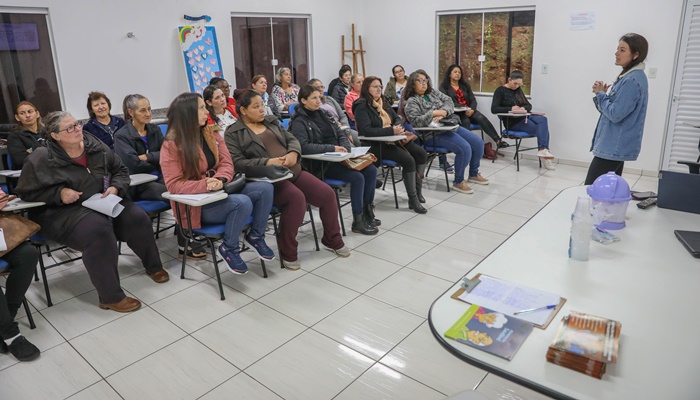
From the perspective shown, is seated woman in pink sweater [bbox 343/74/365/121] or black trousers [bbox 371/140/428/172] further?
seated woman in pink sweater [bbox 343/74/365/121]

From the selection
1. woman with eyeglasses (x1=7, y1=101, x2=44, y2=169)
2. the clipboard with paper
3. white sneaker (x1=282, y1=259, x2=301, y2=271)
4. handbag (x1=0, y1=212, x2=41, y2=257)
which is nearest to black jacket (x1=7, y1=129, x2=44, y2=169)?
woman with eyeglasses (x1=7, y1=101, x2=44, y2=169)

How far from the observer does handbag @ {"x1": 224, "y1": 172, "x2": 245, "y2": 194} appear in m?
3.26

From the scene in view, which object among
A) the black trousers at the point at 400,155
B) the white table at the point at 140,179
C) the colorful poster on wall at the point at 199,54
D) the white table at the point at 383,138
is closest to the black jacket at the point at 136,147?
the white table at the point at 140,179

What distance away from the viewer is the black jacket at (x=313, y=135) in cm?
403

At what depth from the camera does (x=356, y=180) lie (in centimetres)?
412

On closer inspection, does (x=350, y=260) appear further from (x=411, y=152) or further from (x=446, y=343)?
(x=446, y=343)

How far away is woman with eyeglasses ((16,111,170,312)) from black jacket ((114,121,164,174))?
538 mm

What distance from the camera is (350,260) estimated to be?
379 cm

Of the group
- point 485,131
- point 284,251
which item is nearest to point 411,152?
point 284,251

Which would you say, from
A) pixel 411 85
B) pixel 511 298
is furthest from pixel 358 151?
pixel 511 298

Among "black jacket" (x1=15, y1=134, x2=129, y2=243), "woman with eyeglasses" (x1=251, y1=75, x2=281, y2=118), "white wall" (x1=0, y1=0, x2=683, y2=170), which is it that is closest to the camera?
"black jacket" (x1=15, y1=134, x2=129, y2=243)

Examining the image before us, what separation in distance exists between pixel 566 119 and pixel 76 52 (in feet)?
19.6

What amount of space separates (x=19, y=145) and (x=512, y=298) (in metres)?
4.23

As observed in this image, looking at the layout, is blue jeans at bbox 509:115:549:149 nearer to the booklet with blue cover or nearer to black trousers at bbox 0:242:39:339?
the booklet with blue cover
